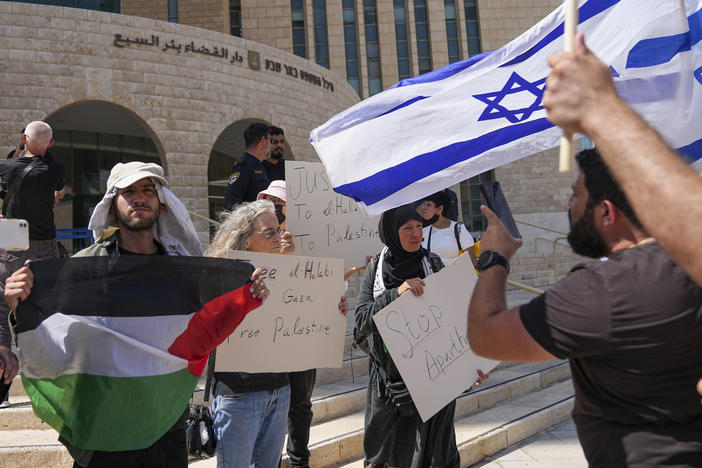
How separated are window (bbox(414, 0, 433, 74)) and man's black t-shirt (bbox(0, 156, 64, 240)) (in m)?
29.3

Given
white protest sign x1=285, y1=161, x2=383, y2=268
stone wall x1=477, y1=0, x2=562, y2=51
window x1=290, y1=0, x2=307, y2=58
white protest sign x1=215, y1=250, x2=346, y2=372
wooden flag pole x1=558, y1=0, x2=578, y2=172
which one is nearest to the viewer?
wooden flag pole x1=558, y1=0, x2=578, y2=172

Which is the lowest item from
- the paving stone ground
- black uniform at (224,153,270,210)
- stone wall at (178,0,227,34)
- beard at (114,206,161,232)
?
the paving stone ground

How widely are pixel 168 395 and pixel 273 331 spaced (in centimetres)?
81

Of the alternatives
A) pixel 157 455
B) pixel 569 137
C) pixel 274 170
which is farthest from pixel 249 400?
pixel 274 170

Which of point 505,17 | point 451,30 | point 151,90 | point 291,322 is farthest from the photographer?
point 451,30

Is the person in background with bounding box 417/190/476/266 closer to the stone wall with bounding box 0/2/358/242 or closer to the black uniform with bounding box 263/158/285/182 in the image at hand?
the black uniform with bounding box 263/158/285/182

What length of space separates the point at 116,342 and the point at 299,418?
162cm

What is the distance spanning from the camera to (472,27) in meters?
Result: 31.8

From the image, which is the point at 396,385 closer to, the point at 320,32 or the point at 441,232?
the point at 441,232

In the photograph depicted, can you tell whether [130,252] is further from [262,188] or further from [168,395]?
[262,188]

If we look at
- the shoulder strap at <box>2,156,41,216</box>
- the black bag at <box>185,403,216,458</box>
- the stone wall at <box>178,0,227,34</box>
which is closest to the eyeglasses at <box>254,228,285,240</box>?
the black bag at <box>185,403,216,458</box>

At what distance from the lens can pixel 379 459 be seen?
3.34m

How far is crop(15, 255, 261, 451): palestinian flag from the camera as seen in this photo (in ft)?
7.09

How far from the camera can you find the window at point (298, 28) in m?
32.0
